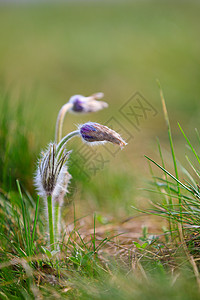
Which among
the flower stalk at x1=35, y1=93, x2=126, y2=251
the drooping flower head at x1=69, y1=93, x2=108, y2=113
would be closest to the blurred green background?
the drooping flower head at x1=69, y1=93, x2=108, y2=113

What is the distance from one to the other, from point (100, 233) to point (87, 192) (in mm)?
676

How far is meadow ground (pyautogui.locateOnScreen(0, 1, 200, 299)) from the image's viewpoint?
1576 millimetres

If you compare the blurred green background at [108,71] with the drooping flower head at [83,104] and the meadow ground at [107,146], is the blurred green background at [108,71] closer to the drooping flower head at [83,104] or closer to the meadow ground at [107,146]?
the meadow ground at [107,146]

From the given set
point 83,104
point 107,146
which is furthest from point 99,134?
point 107,146

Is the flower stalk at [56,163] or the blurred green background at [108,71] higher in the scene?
the blurred green background at [108,71]

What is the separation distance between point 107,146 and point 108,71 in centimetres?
389

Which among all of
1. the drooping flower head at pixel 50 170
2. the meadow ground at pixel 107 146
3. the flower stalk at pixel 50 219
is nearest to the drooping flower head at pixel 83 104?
the meadow ground at pixel 107 146

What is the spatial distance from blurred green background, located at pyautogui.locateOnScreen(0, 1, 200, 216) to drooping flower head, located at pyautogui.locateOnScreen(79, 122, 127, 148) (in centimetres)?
104

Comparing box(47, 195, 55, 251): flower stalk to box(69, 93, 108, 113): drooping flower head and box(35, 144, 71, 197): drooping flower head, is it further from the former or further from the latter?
box(69, 93, 108, 113): drooping flower head

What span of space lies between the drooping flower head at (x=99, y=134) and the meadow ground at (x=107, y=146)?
0.48 feet

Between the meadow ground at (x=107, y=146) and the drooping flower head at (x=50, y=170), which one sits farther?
the drooping flower head at (x=50, y=170)

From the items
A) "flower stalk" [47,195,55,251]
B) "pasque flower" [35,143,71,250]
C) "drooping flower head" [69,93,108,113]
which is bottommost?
"flower stalk" [47,195,55,251]

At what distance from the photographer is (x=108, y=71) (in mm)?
7945

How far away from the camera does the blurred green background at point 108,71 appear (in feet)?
10.2
